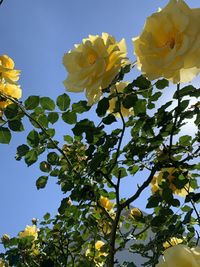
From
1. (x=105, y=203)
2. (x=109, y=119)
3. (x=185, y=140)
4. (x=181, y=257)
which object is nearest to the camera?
(x=181, y=257)

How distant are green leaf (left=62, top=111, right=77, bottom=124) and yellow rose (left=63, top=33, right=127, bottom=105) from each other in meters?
0.42

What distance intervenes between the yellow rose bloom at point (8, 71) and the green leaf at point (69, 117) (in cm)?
22

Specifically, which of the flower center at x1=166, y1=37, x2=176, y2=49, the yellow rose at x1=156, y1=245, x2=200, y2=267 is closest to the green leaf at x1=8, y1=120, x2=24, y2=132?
the flower center at x1=166, y1=37, x2=176, y2=49

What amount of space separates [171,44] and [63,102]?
711mm

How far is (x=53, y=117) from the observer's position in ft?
5.74

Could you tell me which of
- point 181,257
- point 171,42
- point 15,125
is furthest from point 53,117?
point 181,257

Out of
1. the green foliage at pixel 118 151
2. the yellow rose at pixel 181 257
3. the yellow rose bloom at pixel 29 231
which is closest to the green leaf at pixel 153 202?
the green foliage at pixel 118 151

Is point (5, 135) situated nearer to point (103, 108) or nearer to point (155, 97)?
point (103, 108)

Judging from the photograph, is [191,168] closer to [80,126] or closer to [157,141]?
[157,141]

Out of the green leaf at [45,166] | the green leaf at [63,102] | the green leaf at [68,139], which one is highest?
the green leaf at [68,139]

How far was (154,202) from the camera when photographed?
1.61 m

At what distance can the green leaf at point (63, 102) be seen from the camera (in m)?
1.70

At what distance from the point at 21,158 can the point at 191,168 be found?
685mm

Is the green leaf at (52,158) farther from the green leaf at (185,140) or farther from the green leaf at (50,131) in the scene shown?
the green leaf at (185,140)
